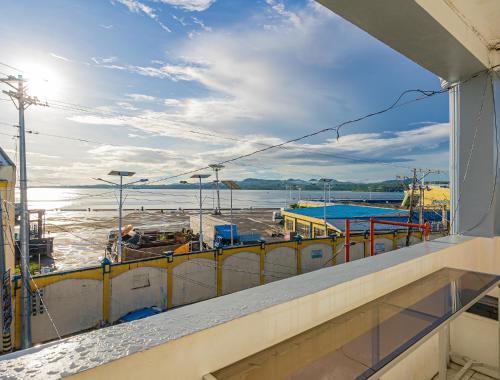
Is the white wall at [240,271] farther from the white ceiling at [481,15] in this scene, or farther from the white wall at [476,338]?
the white ceiling at [481,15]

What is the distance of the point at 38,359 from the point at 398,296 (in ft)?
6.44

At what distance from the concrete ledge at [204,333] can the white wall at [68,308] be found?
9.04 m

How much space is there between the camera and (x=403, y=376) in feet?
7.23

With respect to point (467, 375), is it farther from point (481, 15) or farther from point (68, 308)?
point (68, 308)

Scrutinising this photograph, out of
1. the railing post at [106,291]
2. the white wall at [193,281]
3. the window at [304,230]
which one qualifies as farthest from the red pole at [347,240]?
the window at [304,230]

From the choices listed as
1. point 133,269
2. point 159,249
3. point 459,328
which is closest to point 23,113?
point 133,269

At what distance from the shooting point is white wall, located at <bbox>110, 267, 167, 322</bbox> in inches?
359

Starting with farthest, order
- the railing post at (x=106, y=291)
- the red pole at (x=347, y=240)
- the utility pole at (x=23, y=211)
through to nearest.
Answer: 1. the railing post at (x=106, y=291)
2. the utility pole at (x=23, y=211)
3. the red pole at (x=347, y=240)

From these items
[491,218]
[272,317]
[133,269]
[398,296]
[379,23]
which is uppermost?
[379,23]

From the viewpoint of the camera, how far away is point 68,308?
835 centimetres

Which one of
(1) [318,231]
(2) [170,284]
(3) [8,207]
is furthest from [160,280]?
(1) [318,231]

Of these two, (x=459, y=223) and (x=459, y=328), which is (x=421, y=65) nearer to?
(x=459, y=223)

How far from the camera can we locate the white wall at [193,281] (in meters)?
10.3

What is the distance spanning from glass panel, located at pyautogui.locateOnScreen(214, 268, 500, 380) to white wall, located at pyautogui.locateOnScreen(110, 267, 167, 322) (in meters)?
9.17
